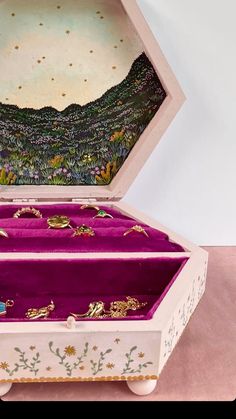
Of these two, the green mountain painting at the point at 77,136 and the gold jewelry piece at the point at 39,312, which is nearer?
the gold jewelry piece at the point at 39,312

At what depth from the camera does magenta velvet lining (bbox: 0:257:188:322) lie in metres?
1.16

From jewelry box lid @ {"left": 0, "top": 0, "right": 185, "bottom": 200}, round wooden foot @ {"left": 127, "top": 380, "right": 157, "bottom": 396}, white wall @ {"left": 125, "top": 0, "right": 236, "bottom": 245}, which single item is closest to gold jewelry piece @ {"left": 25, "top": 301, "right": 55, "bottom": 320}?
round wooden foot @ {"left": 127, "top": 380, "right": 157, "bottom": 396}

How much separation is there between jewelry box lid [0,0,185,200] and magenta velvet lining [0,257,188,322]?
359 millimetres

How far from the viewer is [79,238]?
1254mm

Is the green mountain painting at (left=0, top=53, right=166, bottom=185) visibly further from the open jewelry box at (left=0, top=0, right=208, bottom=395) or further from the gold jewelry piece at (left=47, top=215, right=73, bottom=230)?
the gold jewelry piece at (left=47, top=215, right=73, bottom=230)

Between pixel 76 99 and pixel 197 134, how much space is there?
1.53 ft

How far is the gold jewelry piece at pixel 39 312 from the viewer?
3.67 ft

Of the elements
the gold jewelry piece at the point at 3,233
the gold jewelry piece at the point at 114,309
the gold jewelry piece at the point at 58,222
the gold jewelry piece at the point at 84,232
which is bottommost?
the gold jewelry piece at the point at 114,309

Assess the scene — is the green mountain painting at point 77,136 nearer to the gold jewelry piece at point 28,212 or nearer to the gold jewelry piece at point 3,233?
the gold jewelry piece at point 28,212

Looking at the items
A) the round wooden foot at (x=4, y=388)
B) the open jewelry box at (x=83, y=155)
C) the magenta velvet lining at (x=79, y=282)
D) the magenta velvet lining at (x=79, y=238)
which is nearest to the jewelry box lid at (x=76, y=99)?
the open jewelry box at (x=83, y=155)

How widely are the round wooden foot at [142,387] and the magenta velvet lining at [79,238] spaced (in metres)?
0.34

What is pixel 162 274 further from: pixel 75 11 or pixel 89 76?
pixel 75 11

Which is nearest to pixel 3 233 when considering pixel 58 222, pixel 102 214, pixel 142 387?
pixel 58 222

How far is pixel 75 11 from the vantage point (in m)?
1.42
